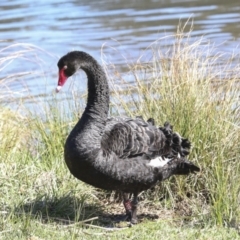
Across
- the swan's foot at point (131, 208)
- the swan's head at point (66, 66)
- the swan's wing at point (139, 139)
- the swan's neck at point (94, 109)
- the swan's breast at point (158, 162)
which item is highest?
the swan's head at point (66, 66)

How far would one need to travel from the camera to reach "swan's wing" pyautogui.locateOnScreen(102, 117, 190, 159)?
4.95 meters

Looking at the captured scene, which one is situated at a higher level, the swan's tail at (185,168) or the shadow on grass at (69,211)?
the swan's tail at (185,168)

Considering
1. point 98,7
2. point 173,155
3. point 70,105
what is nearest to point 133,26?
point 98,7

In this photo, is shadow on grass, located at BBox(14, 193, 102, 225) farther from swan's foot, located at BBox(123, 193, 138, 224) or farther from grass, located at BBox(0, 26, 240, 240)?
swan's foot, located at BBox(123, 193, 138, 224)

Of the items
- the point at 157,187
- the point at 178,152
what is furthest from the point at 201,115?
the point at 157,187

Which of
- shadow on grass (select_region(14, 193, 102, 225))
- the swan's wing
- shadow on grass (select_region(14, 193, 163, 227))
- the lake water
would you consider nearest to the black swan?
the swan's wing

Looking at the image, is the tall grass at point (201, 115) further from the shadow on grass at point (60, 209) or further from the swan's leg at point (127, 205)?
the shadow on grass at point (60, 209)

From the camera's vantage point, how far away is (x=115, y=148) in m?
4.92

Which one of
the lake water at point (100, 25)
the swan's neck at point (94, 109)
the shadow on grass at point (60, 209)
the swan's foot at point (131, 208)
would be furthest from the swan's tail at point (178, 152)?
the lake water at point (100, 25)

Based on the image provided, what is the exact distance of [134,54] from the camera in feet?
36.0

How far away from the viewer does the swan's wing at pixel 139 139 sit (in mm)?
4949

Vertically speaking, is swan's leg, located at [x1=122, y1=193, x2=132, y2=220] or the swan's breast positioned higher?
the swan's breast

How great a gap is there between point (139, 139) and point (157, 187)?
2.22 feet

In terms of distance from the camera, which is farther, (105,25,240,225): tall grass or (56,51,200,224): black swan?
(105,25,240,225): tall grass
